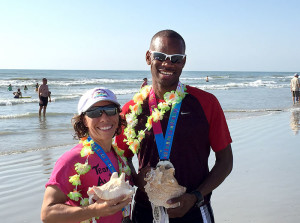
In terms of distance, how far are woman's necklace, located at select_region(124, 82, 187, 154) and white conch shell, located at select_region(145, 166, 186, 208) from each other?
1.24ft

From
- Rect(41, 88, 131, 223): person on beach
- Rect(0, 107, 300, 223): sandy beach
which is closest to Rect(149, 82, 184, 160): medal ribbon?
Rect(41, 88, 131, 223): person on beach

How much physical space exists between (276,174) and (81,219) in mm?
5313

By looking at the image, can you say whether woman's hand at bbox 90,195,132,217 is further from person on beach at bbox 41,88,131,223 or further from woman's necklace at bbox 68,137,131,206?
woman's necklace at bbox 68,137,131,206

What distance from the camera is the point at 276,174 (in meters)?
6.56

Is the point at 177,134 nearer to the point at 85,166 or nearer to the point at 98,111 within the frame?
the point at 98,111

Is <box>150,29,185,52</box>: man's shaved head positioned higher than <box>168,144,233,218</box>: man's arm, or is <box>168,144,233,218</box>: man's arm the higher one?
<box>150,29,185,52</box>: man's shaved head

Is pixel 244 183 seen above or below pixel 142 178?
below

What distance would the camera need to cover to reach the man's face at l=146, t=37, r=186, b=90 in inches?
103

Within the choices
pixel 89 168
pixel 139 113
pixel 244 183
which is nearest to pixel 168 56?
pixel 139 113

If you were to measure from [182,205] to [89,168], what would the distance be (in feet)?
2.11

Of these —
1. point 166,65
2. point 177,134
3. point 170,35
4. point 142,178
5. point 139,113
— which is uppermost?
point 170,35

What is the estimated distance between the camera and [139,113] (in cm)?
270

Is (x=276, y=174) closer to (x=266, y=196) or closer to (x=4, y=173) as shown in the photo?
(x=266, y=196)

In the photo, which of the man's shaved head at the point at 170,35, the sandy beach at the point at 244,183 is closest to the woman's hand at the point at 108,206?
the man's shaved head at the point at 170,35
